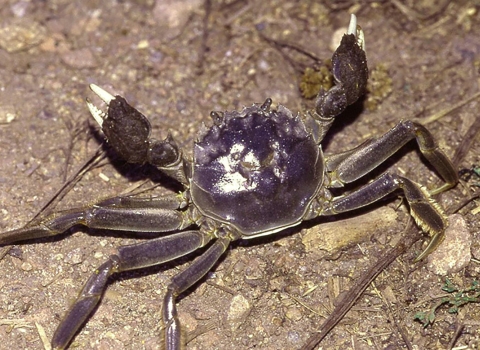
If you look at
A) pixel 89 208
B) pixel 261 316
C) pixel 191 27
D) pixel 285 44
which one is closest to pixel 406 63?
pixel 285 44

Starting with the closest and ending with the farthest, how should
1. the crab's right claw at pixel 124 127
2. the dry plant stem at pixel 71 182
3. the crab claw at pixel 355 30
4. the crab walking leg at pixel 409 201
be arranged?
the crab's right claw at pixel 124 127
the crab walking leg at pixel 409 201
the crab claw at pixel 355 30
the dry plant stem at pixel 71 182

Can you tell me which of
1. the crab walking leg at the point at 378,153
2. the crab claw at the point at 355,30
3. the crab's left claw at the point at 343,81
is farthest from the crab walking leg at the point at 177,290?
the crab claw at the point at 355,30

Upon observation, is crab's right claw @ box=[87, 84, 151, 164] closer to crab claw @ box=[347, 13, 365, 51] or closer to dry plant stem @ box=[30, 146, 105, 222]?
dry plant stem @ box=[30, 146, 105, 222]

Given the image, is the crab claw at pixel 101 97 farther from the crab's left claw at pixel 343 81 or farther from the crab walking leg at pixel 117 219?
the crab's left claw at pixel 343 81

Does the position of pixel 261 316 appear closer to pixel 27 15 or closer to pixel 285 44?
pixel 285 44

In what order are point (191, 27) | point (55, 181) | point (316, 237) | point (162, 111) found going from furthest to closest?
point (191, 27) → point (162, 111) → point (55, 181) → point (316, 237)

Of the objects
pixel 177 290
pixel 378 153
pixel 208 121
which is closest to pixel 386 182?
pixel 378 153

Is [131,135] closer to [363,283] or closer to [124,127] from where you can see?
[124,127]
